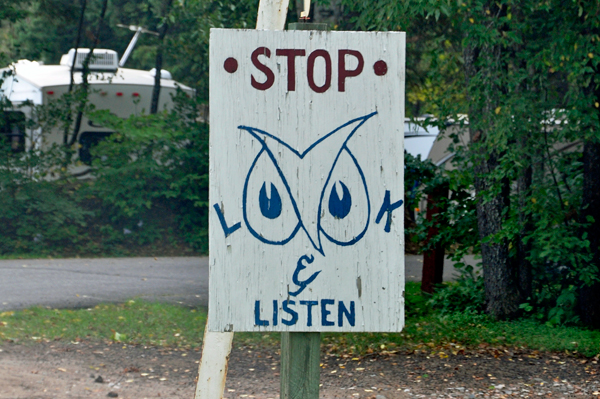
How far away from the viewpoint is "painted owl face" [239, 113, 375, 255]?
2.04 metres

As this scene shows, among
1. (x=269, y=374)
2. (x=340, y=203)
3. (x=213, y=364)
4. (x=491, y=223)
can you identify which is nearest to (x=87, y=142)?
(x=491, y=223)

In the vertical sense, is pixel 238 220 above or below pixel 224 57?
below

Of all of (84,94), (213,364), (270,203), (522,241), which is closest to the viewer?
(270,203)

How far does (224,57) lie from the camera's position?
2.03 m

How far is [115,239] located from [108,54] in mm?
3753

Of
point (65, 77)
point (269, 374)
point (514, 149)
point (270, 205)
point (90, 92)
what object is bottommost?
point (269, 374)

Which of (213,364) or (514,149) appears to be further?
(514,149)

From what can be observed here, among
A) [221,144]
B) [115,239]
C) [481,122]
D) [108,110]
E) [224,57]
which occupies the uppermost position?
[108,110]

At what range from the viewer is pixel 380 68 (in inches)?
80.7

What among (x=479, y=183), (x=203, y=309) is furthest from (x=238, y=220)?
(x=203, y=309)

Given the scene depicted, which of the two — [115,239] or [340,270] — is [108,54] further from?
[340,270]

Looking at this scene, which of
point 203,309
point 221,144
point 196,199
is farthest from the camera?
point 196,199

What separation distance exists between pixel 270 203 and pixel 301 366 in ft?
1.79

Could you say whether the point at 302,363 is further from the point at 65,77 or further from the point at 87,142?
the point at 65,77
